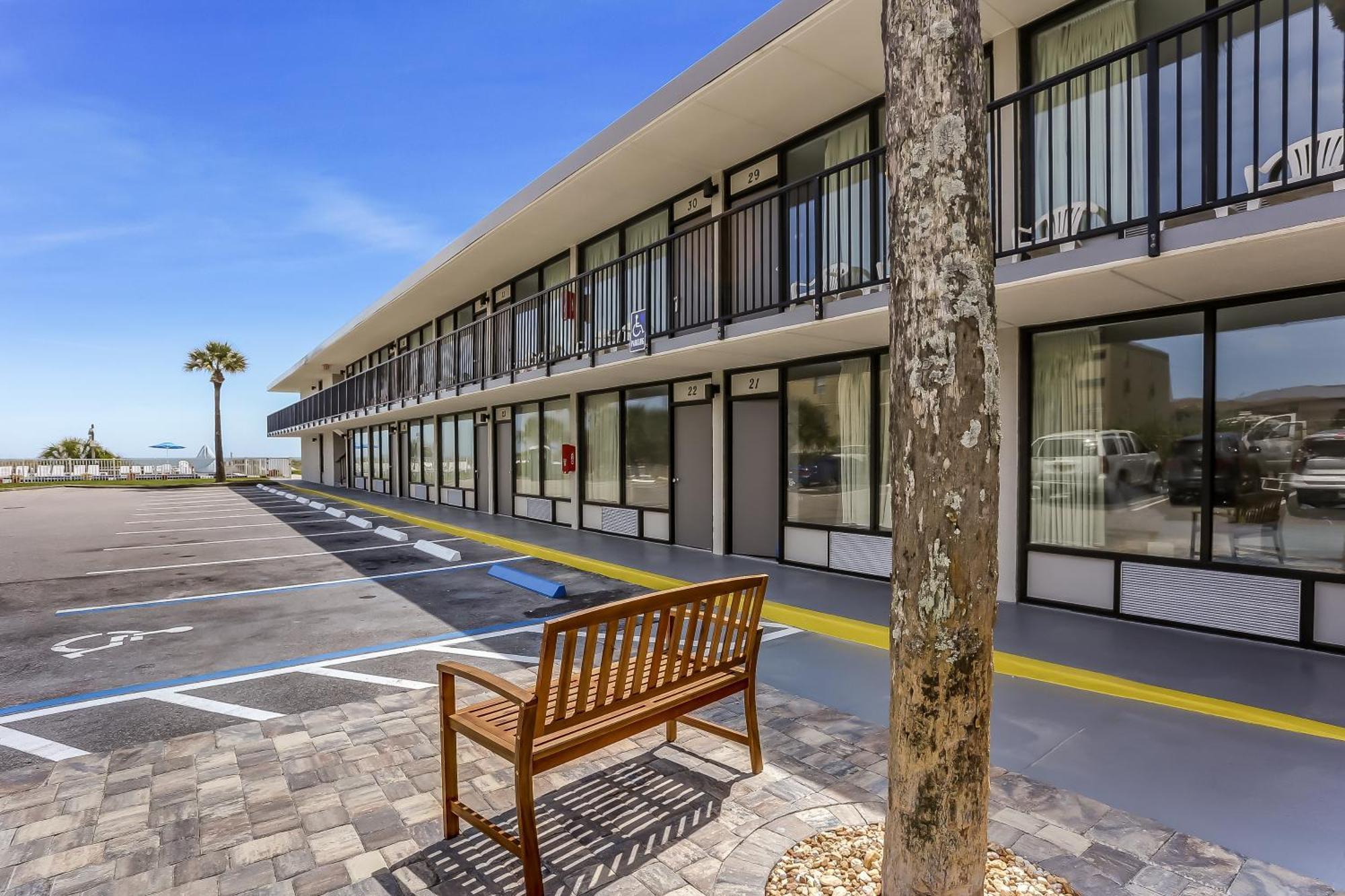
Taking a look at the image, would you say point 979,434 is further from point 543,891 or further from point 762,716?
point 762,716

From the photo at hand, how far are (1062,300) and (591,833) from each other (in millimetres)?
5305

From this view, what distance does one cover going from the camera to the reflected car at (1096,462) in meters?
5.86

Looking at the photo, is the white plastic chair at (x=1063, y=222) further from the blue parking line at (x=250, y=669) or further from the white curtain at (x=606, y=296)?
the white curtain at (x=606, y=296)

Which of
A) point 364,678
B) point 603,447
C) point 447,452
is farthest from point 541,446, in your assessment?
point 364,678

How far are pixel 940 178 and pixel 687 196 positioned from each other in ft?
30.7

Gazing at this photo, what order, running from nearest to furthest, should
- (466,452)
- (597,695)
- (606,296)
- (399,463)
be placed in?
(597,695), (606,296), (466,452), (399,463)

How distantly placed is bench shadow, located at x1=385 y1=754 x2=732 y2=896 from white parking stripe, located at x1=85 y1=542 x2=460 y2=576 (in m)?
9.49

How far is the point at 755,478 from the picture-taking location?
31.4ft

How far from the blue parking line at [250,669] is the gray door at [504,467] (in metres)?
10.1

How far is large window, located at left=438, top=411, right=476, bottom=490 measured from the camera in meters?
18.7

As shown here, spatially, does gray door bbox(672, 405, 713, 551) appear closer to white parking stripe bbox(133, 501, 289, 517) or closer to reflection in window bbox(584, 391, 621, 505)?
reflection in window bbox(584, 391, 621, 505)

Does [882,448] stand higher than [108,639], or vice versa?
[882,448]

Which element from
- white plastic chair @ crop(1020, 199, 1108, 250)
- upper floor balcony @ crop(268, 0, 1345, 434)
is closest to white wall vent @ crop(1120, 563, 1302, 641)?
upper floor balcony @ crop(268, 0, 1345, 434)

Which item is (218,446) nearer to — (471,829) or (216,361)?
(216,361)
